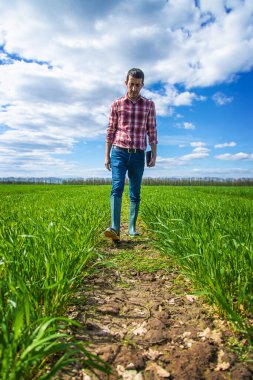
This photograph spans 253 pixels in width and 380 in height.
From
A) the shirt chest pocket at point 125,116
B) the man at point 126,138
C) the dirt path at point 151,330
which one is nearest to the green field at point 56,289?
the dirt path at point 151,330

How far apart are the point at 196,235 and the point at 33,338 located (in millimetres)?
1824

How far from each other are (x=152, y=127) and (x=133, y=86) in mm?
824

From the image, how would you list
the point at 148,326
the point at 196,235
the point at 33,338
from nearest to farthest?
the point at 33,338 → the point at 148,326 → the point at 196,235

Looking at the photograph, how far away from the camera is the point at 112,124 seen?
4887 mm

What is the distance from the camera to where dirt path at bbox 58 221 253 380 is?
5.26 feet

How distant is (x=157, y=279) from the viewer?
3131 millimetres

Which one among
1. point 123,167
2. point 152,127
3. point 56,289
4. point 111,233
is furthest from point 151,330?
point 152,127

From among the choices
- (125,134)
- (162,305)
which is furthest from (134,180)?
(162,305)

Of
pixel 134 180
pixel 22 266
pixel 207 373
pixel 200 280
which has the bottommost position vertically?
pixel 207 373

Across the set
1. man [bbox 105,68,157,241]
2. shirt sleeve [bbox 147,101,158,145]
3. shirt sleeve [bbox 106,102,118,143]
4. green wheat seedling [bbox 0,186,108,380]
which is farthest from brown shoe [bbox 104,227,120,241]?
shirt sleeve [bbox 147,101,158,145]

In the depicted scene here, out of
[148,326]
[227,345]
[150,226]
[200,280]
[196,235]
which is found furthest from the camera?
[150,226]

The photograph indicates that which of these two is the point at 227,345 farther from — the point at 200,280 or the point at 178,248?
the point at 178,248

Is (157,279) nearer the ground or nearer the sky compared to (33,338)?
nearer the ground

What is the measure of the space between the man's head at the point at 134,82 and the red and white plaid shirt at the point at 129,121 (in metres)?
0.13
